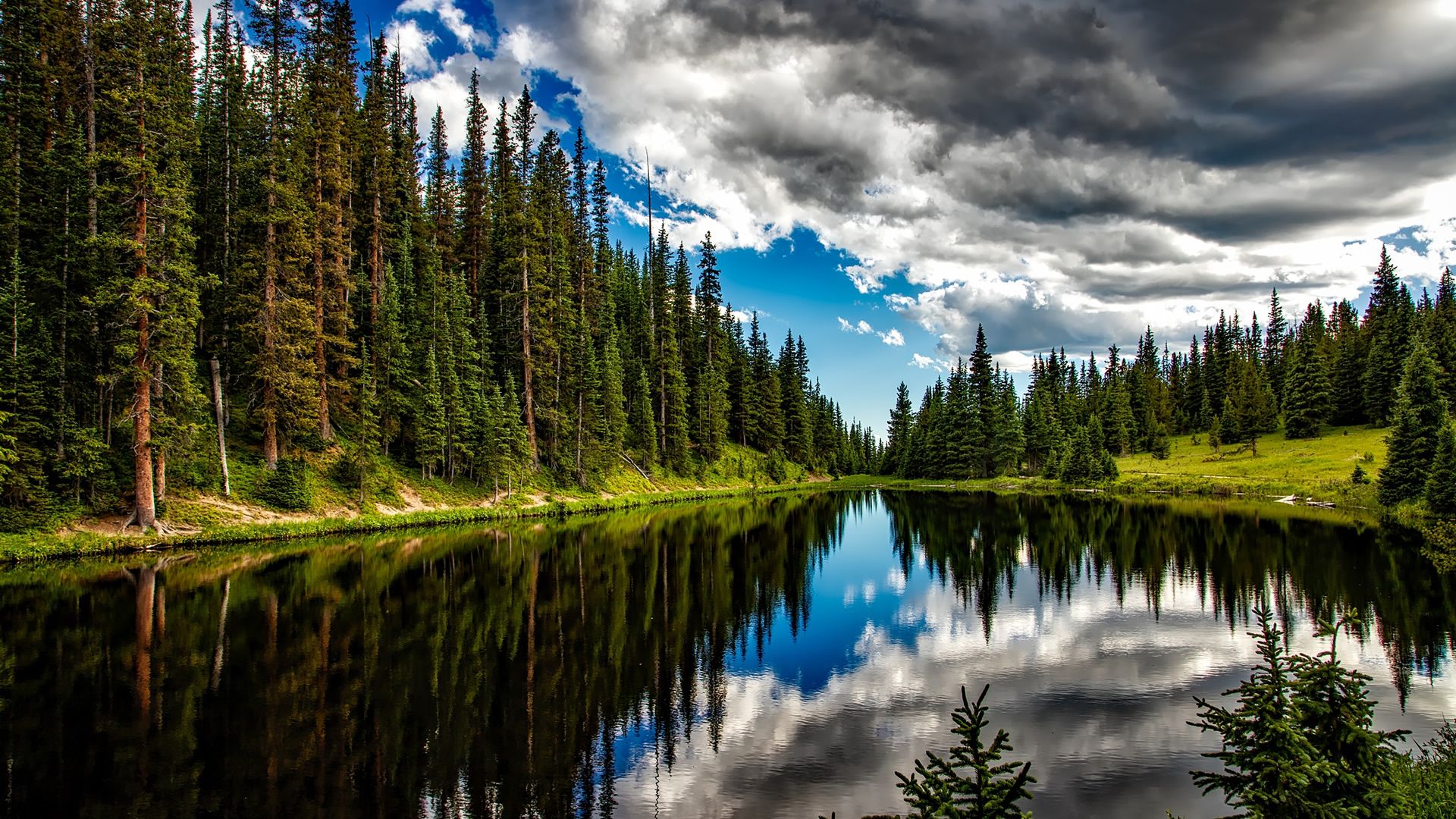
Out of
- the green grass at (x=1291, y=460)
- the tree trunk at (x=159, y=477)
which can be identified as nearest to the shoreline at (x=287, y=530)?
the tree trunk at (x=159, y=477)

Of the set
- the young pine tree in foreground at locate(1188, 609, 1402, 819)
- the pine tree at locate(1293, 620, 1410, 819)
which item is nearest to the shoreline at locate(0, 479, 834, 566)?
the young pine tree in foreground at locate(1188, 609, 1402, 819)

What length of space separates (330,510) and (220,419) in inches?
277

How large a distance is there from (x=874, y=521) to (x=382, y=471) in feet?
115

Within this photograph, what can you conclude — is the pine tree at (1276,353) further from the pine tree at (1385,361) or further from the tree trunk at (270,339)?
the tree trunk at (270,339)

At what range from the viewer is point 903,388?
422ft

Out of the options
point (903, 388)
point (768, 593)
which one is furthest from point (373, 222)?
point (903, 388)

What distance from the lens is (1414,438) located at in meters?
39.3

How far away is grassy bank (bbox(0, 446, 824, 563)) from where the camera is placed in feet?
88.7

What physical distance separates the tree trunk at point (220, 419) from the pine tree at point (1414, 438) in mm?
63917

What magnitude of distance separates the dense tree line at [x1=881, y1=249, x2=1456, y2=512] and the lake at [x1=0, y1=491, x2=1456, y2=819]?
1903 cm

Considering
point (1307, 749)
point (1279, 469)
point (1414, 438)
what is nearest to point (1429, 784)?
point (1307, 749)

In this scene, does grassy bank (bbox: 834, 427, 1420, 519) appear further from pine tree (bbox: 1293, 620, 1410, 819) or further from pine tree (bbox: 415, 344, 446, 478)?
pine tree (bbox: 415, 344, 446, 478)

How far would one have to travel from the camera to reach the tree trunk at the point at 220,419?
32719 millimetres

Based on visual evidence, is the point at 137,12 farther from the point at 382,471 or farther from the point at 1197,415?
the point at 1197,415
